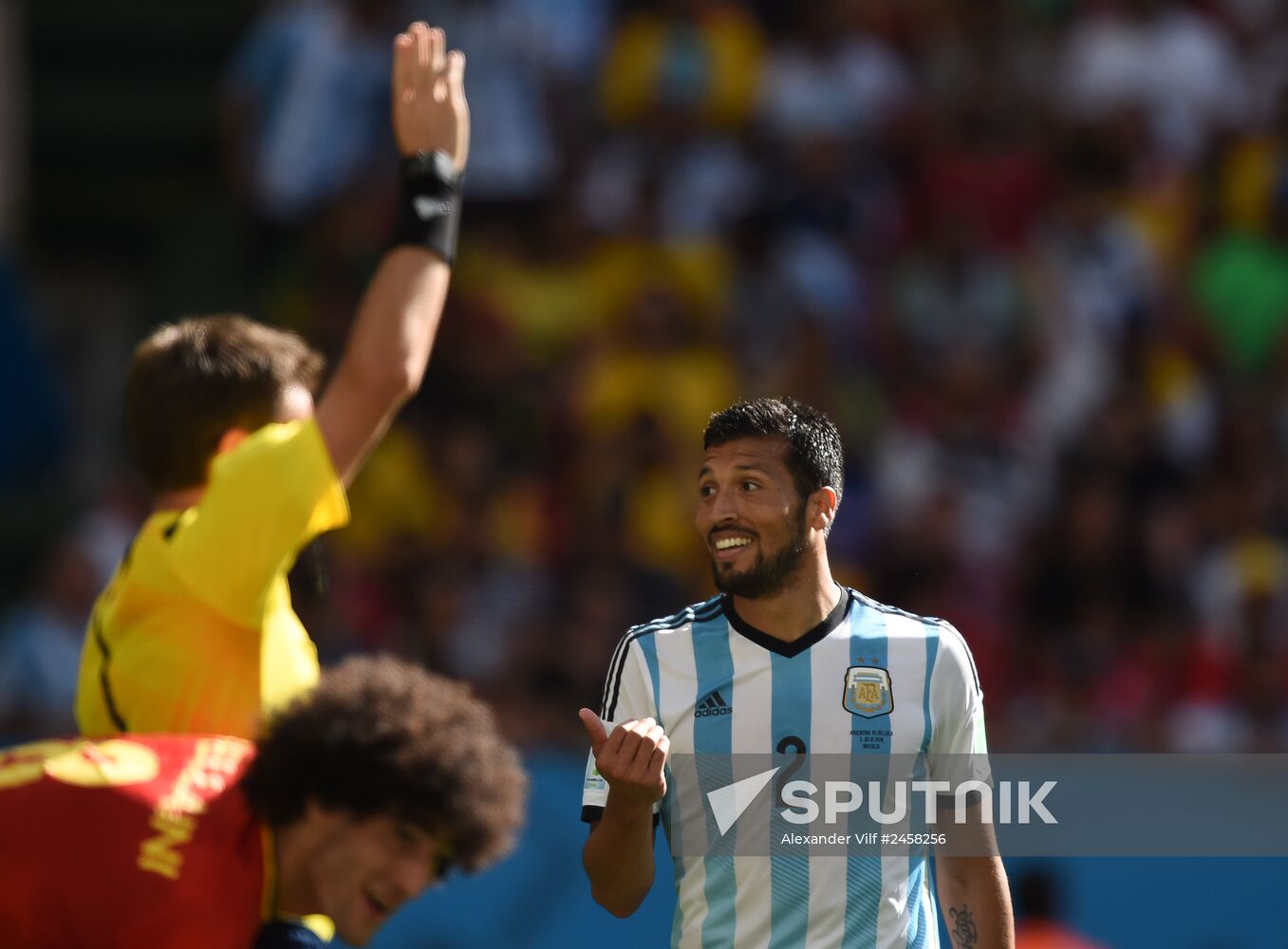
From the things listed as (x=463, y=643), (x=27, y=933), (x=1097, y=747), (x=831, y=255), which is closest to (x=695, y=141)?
(x=831, y=255)

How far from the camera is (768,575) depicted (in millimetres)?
3553

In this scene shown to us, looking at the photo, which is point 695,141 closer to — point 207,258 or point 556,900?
point 207,258

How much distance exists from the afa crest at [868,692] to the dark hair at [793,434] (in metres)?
0.35

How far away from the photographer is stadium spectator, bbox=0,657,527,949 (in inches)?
105

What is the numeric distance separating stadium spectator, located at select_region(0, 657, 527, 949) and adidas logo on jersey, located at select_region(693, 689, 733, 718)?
779 millimetres

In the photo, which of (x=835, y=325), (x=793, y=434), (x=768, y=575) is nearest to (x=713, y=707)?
(x=768, y=575)

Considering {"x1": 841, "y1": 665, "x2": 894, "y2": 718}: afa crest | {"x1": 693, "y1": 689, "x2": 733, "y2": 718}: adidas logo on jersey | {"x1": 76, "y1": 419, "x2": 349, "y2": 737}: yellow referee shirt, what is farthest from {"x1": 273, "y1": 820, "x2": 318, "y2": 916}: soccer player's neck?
{"x1": 841, "y1": 665, "x2": 894, "y2": 718}: afa crest

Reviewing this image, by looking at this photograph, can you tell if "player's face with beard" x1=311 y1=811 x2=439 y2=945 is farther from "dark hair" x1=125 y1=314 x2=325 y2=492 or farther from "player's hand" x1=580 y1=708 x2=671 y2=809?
"dark hair" x1=125 y1=314 x2=325 y2=492

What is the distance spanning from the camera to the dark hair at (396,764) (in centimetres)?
271

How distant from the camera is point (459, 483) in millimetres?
8625

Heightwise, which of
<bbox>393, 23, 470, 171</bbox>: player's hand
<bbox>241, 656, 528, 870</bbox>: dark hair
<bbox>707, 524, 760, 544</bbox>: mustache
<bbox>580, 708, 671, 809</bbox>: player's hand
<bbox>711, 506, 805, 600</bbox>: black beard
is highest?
<bbox>393, 23, 470, 171</bbox>: player's hand

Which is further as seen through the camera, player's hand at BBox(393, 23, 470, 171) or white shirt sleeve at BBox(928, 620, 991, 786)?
white shirt sleeve at BBox(928, 620, 991, 786)

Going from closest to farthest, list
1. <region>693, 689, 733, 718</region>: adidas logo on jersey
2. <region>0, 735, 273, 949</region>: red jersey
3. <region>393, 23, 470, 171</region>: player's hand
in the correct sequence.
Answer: <region>0, 735, 273, 949</region>: red jersey, <region>393, 23, 470, 171</region>: player's hand, <region>693, 689, 733, 718</region>: adidas logo on jersey

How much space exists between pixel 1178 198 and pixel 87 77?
21.3 feet
